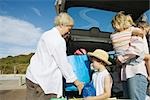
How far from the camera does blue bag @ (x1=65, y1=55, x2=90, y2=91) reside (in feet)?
12.4

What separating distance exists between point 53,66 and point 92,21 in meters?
1.19

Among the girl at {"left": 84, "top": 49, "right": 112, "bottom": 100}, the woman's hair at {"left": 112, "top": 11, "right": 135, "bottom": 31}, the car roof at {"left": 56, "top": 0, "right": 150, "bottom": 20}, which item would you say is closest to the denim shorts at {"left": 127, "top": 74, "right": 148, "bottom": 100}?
the girl at {"left": 84, "top": 49, "right": 112, "bottom": 100}

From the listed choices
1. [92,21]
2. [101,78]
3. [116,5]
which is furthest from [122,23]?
[116,5]

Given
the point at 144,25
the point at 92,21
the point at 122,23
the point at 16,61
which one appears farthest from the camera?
the point at 16,61

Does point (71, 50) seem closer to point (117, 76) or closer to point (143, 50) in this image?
point (117, 76)

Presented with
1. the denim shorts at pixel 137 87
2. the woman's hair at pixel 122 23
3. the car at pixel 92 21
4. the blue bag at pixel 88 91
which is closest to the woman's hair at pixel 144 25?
the woman's hair at pixel 122 23

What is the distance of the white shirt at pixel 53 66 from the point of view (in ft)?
10.7

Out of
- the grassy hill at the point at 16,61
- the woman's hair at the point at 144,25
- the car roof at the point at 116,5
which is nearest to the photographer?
the woman's hair at the point at 144,25

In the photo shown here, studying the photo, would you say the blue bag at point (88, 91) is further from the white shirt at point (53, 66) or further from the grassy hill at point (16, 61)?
the grassy hill at point (16, 61)

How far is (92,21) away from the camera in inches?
168

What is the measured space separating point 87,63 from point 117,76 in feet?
1.23

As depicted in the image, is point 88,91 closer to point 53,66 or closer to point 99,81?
point 99,81

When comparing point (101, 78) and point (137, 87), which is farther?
point (101, 78)

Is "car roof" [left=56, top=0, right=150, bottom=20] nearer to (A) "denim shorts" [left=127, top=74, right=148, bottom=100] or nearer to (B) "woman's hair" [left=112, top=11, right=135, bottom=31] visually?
(B) "woman's hair" [left=112, top=11, right=135, bottom=31]
